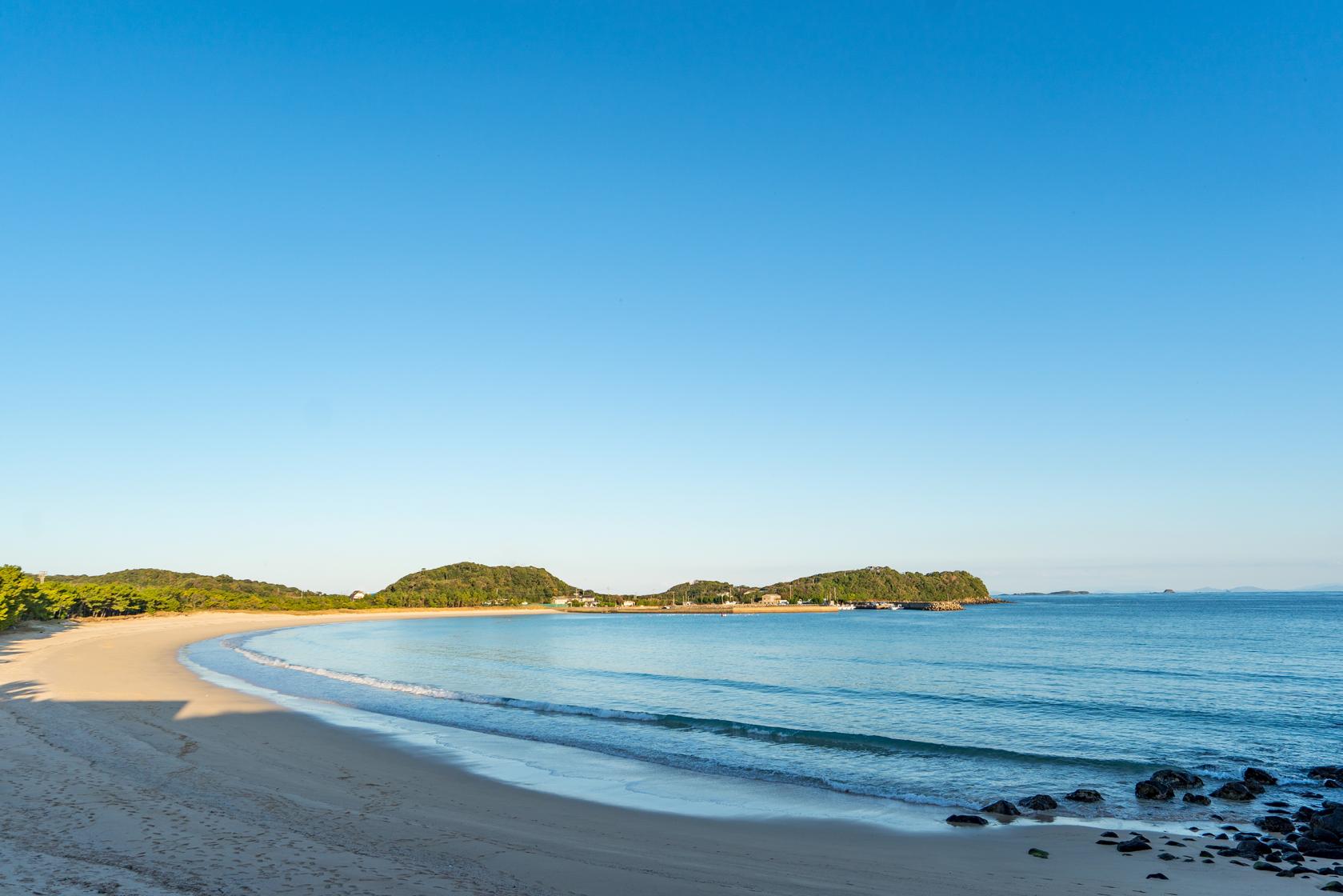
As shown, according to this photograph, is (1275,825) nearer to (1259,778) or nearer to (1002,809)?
(1259,778)

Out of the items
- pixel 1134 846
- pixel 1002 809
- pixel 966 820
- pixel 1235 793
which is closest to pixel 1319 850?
pixel 1134 846

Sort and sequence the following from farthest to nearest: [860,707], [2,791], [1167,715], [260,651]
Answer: [260,651]
[860,707]
[1167,715]
[2,791]

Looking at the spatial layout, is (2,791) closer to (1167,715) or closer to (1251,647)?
(1167,715)

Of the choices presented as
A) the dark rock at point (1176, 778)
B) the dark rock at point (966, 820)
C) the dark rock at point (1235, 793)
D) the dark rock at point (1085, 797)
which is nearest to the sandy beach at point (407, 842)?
the dark rock at point (966, 820)

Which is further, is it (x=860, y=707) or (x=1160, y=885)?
(x=860, y=707)

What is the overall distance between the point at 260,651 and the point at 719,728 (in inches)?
1962

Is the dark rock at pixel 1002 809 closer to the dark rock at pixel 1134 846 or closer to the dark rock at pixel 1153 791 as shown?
the dark rock at pixel 1134 846

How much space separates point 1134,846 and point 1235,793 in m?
6.16

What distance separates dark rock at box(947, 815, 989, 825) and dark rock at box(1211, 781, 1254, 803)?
626cm

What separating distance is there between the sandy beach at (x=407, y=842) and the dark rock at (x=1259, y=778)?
7754 millimetres

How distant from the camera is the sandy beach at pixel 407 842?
9391 millimetres

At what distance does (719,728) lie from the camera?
2472 centimetres

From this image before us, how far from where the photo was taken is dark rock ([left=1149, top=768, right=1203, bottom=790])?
1684 centimetres

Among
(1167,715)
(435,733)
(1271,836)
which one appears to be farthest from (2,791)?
(1167,715)
